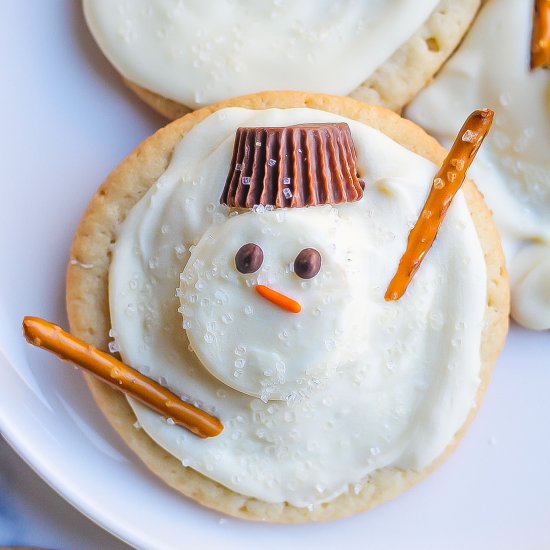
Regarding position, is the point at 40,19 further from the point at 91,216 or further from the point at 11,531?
the point at 11,531

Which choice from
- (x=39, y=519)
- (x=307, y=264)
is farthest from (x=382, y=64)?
(x=39, y=519)

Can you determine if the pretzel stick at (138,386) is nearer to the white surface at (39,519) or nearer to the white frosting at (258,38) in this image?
the white surface at (39,519)

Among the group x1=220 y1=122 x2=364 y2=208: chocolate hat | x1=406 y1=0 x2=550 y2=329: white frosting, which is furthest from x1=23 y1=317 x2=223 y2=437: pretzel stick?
x1=406 y1=0 x2=550 y2=329: white frosting

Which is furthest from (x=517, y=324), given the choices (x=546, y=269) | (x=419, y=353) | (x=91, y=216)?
(x=91, y=216)

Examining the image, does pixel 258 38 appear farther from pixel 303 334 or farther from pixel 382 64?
pixel 303 334

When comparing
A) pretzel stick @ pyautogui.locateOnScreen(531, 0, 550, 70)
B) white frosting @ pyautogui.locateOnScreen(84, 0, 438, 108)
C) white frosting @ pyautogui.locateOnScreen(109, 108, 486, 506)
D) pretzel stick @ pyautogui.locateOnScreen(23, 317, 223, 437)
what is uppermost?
pretzel stick @ pyautogui.locateOnScreen(531, 0, 550, 70)

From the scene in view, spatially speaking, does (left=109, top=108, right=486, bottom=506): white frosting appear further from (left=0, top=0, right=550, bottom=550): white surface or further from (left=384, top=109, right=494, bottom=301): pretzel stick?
(left=0, top=0, right=550, bottom=550): white surface
